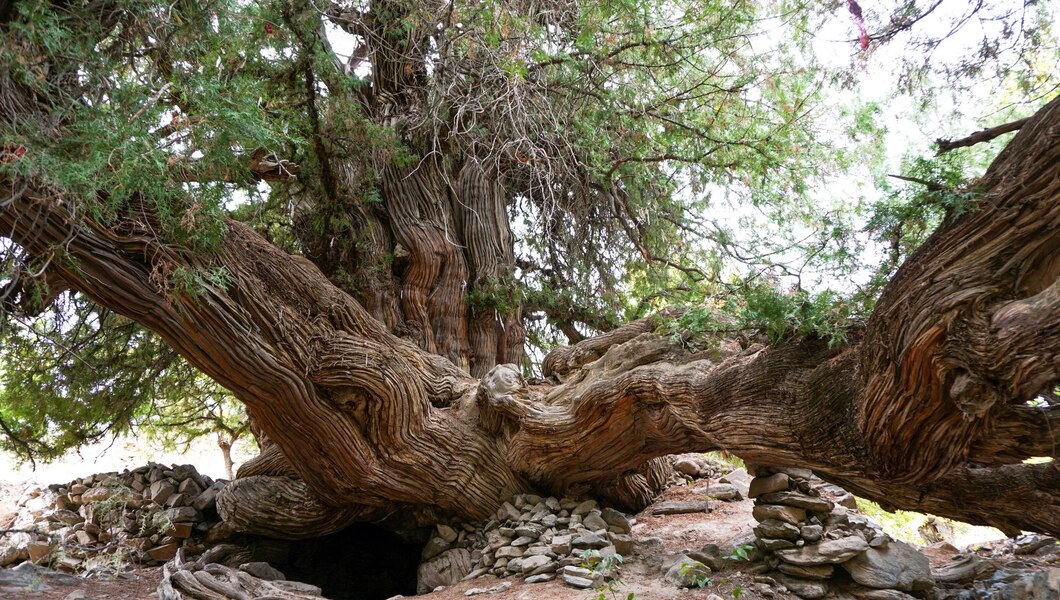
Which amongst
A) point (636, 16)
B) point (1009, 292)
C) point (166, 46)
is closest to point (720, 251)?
point (636, 16)

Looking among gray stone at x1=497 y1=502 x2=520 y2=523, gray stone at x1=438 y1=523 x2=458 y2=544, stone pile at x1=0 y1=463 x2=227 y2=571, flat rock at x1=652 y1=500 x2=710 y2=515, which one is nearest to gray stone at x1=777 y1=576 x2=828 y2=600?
flat rock at x1=652 y1=500 x2=710 y2=515

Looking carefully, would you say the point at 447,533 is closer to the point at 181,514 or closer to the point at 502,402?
the point at 502,402

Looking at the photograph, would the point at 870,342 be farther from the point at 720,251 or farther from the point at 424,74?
the point at 424,74

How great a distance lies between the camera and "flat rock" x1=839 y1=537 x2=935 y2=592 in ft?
14.5

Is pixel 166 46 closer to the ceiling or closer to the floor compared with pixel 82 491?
closer to the ceiling

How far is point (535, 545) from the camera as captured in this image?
216 inches

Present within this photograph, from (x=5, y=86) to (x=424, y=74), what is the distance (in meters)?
3.92

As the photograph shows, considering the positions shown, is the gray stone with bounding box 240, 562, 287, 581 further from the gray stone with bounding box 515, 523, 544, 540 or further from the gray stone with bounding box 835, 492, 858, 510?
the gray stone with bounding box 835, 492, 858, 510

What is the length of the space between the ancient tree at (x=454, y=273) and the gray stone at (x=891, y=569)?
0.37 metres

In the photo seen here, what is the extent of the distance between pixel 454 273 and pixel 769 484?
4.04m

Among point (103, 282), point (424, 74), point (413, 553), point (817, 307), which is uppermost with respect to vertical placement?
point (424, 74)

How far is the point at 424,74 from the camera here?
7.16 metres

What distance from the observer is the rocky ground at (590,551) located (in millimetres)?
4539

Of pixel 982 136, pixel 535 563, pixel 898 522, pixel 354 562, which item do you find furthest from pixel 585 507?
pixel 898 522
